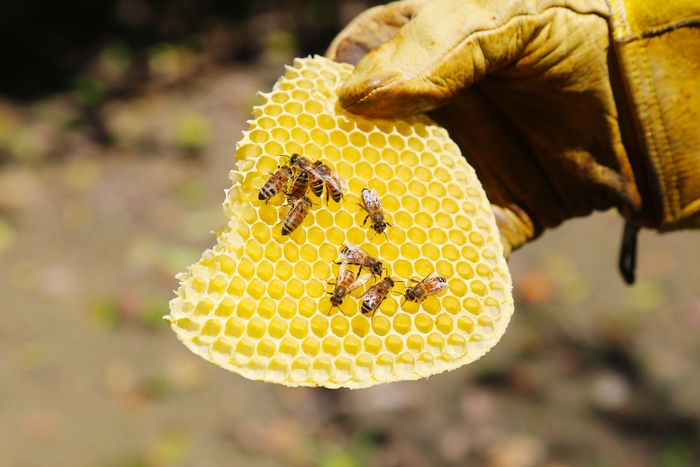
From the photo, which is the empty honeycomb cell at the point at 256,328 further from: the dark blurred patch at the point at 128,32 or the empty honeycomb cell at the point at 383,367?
the dark blurred patch at the point at 128,32

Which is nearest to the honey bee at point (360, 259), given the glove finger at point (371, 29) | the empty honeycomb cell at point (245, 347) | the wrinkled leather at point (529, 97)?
the empty honeycomb cell at point (245, 347)

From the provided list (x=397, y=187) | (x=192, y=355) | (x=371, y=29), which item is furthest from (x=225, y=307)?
(x=192, y=355)

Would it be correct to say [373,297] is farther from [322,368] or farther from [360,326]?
[322,368]

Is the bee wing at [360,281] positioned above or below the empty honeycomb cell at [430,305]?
above

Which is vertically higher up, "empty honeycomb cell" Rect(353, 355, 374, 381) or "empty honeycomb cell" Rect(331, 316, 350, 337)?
"empty honeycomb cell" Rect(331, 316, 350, 337)

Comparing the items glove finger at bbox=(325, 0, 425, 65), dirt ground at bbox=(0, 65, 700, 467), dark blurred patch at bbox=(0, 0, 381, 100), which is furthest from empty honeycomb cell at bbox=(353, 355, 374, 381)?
dark blurred patch at bbox=(0, 0, 381, 100)

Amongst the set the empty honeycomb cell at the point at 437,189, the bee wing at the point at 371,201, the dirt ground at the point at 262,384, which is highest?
the empty honeycomb cell at the point at 437,189

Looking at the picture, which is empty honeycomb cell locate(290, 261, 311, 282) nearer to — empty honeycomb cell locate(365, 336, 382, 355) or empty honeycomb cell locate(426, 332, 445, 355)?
empty honeycomb cell locate(365, 336, 382, 355)
